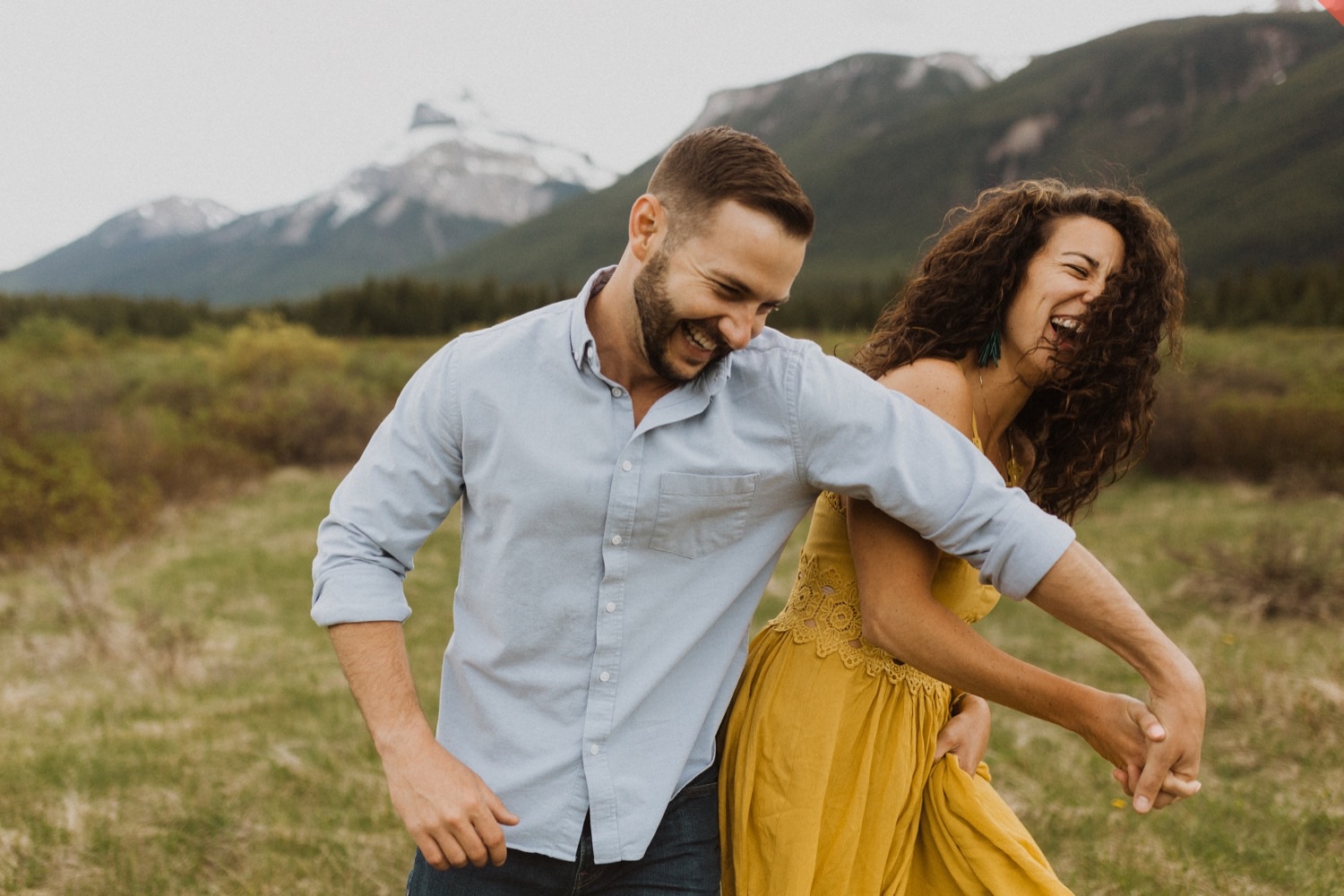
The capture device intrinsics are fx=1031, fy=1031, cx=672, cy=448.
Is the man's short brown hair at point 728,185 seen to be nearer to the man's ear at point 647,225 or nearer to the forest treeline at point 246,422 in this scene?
the man's ear at point 647,225

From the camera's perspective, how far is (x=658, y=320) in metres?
1.68

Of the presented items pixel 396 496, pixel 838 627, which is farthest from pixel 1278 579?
pixel 396 496

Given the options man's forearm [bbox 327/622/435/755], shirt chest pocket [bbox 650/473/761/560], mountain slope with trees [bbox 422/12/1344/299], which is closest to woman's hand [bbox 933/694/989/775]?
shirt chest pocket [bbox 650/473/761/560]

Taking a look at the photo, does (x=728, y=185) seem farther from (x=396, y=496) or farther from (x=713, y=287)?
(x=396, y=496)

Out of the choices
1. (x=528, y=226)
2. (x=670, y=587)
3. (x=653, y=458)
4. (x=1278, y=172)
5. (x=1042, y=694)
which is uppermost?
(x=653, y=458)

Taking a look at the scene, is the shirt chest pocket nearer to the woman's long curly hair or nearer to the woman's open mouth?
the woman's long curly hair

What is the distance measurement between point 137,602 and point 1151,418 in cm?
1040

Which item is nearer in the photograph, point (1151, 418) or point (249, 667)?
point (1151, 418)

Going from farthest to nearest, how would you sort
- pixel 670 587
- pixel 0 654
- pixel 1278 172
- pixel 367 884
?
pixel 1278 172 < pixel 0 654 < pixel 367 884 < pixel 670 587

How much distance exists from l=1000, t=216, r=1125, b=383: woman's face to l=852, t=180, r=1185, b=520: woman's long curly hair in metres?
0.02

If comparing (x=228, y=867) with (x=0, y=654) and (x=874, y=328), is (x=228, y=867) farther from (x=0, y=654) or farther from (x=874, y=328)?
(x=0, y=654)

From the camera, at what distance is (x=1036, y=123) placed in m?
180

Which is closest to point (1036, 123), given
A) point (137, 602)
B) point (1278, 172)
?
point (1278, 172)

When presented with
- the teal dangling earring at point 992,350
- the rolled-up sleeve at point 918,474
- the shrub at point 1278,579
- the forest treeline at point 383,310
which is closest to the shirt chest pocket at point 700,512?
Answer: the rolled-up sleeve at point 918,474
